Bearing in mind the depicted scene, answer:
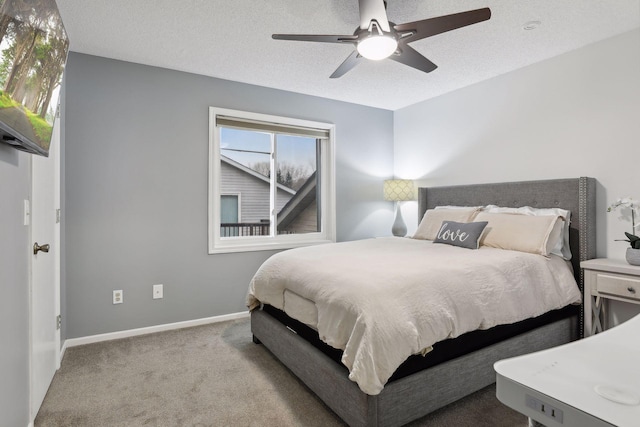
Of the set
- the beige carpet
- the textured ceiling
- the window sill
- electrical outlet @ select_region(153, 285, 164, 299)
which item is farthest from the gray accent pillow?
Result: electrical outlet @ select_region(153, 285, 164, 299)

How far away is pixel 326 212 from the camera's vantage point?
4301mm

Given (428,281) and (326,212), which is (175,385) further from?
(326,212)

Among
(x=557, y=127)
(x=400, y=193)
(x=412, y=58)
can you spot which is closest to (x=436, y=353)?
(x=412, y=58)

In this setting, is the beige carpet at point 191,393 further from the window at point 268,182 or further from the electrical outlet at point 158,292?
the window at point 268,182

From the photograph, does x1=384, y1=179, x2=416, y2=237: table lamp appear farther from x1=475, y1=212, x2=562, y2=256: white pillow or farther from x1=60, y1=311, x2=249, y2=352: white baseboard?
x1=60, y1=311, x2=249, y2=352: white baseboard

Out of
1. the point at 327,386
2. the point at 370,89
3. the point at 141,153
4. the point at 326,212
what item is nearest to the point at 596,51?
the point at 370,89

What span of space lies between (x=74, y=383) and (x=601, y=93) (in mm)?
4498

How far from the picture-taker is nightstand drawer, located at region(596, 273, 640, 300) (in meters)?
2.28

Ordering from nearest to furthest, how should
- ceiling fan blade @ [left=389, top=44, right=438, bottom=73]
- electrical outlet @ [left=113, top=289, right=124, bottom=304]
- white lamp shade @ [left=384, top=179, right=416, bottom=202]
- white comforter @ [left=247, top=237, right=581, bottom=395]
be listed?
white comforter @ [left=247, top=237, right=581, bottom=395] < ceiling fan blade @ [left=389, top=44, right=438, bottom=73] < electrical outlet @ [left=113, top=289, right=124, bottom=304] < white lamp shade @ [left=384, top=179, right=416, bottom=202]

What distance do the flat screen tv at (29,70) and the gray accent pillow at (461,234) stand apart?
9.36ft

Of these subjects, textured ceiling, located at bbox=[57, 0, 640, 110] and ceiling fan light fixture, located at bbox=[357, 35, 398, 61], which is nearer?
ceiling fan light fixture, located at bbox=[357, 35, 398, 61]

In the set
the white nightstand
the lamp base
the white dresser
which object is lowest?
the white nightstand

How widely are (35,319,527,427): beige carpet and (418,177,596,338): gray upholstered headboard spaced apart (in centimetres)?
151

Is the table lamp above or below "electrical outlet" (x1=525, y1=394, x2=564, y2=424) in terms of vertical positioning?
above
